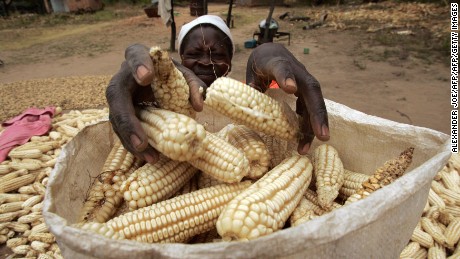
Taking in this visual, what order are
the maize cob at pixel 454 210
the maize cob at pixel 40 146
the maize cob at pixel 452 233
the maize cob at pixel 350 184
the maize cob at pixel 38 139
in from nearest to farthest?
the maize cob at pixel 350 184
the maize cob at pixel 452 233
the maize cob at pixel 454 210
the maize cob at pixel 40 146
the maize cob at pixel 38 139

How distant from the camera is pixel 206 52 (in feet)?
8.29

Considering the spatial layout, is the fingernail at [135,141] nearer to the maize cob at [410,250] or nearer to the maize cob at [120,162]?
the maize cob at [120,162]

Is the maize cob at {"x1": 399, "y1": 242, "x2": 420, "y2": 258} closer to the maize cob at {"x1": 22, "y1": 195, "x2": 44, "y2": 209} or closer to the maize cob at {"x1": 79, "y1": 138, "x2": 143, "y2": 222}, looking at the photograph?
the maize cob at {"x1": 79, "y1": 138, "x2": 143, "y2": 222}

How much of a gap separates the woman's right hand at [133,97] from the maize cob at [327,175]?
2.32ft

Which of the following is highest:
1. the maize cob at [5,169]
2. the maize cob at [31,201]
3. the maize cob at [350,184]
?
the maize cob at [350,184]

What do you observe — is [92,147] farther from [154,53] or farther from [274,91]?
[274,91]

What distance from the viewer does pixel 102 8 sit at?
2059 centimetres

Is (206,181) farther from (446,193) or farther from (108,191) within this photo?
(446,193)

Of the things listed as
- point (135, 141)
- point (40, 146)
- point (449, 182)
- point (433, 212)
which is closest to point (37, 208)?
point (40, 146)

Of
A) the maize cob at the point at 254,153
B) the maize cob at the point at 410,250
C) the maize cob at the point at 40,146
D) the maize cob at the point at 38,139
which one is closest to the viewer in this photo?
the maize cob at the point at 254,153

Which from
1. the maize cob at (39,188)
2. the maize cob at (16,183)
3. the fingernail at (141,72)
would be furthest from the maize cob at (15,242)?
the fingernail at (141,72)

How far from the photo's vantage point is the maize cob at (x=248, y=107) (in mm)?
1516

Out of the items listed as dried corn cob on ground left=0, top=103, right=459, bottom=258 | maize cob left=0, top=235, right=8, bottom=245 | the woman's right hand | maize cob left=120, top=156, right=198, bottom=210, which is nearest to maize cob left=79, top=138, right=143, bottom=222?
maize cob left=120, top=156, right=198, bottom=210

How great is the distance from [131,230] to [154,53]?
0.70 meters
